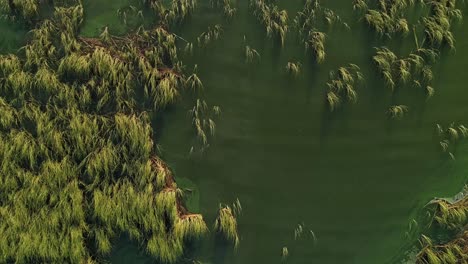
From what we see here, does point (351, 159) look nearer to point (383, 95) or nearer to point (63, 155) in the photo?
point (383, 95)

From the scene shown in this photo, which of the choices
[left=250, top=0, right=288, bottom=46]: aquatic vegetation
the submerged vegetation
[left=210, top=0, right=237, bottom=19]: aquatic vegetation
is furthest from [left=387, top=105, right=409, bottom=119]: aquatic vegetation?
[left=210, top=0, right=237, bottom=19]: aquatic vegetation

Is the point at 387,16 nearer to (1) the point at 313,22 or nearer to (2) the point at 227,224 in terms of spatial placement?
(1) the point at 313,22

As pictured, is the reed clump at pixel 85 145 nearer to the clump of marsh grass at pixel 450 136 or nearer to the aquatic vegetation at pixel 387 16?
the aquatic vegetation at pixel 387 16

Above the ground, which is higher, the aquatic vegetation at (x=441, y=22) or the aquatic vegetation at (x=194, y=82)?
the aquatic vegetation at (x=441, y=22)

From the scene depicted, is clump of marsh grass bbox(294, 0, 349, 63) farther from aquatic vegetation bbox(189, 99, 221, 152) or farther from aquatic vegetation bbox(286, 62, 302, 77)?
aquatic vegetation bbox(189, 99, 221, 152)

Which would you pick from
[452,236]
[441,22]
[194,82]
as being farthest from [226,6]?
[452,236]

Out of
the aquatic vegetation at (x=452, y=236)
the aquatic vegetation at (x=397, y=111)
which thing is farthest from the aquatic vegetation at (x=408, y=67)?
the aquatic vegetation at (x=452, y=236)

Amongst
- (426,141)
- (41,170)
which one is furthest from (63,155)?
(426,141)
